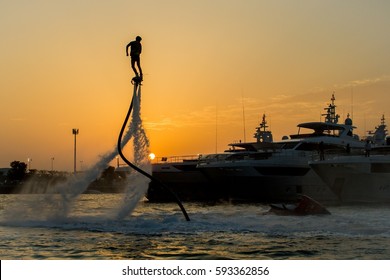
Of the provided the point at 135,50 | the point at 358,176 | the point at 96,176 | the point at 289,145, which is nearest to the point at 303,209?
the point at 96,176

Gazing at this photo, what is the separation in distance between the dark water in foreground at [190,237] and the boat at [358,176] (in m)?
22.1

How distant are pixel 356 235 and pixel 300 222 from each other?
335 centimetres

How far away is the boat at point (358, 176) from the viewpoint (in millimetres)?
48656

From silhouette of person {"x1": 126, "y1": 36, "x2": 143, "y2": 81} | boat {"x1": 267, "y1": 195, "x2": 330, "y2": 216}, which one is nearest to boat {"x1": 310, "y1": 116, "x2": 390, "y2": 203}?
boat {"x1": 267, "y1": 195, "x2": 330, "y2": 216}

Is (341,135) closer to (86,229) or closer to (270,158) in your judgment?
(270,158)

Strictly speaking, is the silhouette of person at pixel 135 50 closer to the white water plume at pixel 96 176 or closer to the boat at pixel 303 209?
the white water plume at pixel 96 176

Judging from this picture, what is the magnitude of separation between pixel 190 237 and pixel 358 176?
32727 mm

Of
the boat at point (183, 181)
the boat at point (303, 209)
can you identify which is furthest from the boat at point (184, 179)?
the boat at point (303, 209)

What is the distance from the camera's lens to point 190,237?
20.2 metres

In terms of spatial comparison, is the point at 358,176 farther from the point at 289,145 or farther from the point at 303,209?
the point at 303,209

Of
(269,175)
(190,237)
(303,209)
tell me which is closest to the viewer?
(190,237)

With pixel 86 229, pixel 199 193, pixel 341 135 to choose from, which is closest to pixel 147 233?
pixel 86 229

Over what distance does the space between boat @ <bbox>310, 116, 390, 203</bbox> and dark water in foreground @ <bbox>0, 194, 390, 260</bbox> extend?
22.1 metres

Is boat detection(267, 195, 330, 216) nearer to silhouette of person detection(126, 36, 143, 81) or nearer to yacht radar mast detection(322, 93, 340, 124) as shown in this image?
silhouette of person detection(126, 36, 143, 81)
